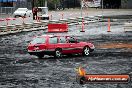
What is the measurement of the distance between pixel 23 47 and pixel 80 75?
21.8 meters

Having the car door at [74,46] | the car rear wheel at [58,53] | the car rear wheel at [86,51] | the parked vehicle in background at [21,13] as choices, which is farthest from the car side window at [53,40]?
the parked vehicle in background at [21,13]

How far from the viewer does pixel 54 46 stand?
29656 millimetres

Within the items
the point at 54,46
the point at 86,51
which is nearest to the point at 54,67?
the point at 54,46

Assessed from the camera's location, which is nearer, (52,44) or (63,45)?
(52,44)

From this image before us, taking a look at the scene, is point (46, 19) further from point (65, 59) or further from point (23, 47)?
point (65, 59)

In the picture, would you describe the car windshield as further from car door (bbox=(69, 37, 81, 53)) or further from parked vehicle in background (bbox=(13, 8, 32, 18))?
parked vehicle in background (bbox=(13, 8, 32, 18))

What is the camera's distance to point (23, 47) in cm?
3675

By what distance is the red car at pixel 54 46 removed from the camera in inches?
1156

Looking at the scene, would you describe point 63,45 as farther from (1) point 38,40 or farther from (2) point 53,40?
(1) point 38,40

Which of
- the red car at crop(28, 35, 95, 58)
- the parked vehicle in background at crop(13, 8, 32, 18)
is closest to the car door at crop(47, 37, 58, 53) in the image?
the red car at crop(28, 35, 95, 58)

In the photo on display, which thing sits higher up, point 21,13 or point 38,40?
point 38,40

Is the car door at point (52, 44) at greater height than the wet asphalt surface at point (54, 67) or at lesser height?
greater

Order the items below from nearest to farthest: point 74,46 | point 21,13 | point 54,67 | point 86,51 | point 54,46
Answer: point 54,67
point 54,46
point 74,46
point 86,51
point 21,13

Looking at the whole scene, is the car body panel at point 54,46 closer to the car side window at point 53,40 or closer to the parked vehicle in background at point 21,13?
the car side window at point 53,40
